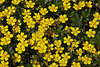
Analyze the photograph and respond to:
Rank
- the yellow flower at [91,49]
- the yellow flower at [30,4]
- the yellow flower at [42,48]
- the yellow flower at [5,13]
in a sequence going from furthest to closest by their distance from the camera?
the yellow flower at [30,4]
the yellow flower at [5,13]
the yellow flower at [91,49]
the yellow flower at [42,48]

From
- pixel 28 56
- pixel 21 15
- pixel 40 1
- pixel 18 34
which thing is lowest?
pixel 28 56

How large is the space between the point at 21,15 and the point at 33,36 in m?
0.64

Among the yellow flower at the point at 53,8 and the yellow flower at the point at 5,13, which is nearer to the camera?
the yellow flower at the point at 5,13

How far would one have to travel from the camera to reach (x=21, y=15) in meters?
4.19

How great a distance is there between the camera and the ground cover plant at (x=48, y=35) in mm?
3863

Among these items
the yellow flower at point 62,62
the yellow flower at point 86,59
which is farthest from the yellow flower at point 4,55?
the yellow flower at point 86,59

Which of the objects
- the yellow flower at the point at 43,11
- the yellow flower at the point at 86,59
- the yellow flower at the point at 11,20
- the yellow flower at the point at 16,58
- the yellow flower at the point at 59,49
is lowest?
the yellow flower at the point at 86,59

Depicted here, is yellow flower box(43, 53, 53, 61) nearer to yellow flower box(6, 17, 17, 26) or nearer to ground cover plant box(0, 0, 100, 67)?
ground cover plant box(0, 0, 100, 67)

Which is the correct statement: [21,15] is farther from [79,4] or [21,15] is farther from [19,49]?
[79,4]

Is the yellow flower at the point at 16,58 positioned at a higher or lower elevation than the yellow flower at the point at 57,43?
lower

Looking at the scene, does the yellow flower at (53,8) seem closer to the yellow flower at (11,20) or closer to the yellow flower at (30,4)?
the yellow flower at (30,4)

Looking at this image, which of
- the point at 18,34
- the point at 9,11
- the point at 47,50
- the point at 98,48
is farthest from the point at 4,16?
the point at 98,48

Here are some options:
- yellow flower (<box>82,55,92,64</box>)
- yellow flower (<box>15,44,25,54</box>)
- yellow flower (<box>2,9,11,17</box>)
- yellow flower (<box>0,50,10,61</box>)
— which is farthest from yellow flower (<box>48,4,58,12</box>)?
yellow flower (<box>0,50,10,61</box>)

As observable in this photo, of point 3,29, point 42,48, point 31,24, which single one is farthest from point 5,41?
point 42,48
